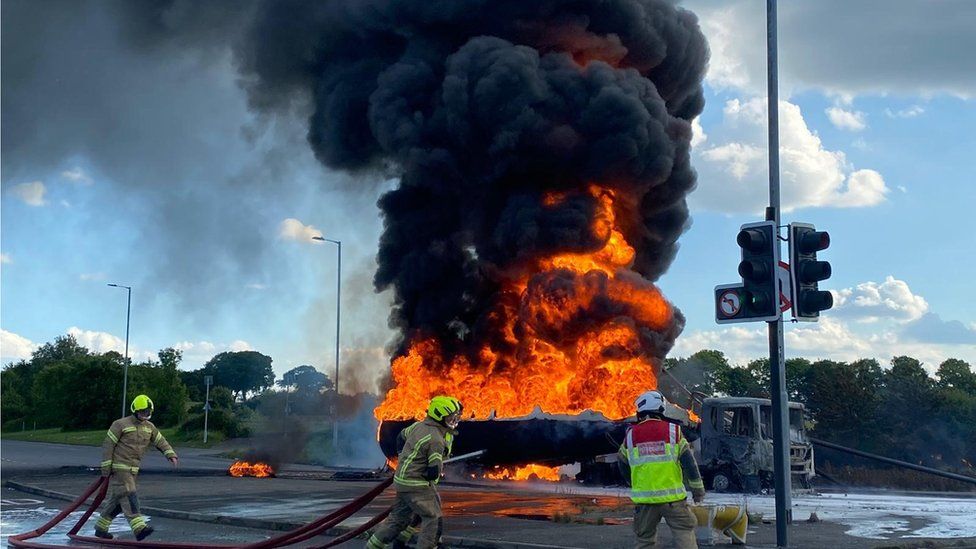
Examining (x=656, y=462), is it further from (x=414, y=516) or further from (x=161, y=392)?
(x=161, y=392)

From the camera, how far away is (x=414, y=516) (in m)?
8.63

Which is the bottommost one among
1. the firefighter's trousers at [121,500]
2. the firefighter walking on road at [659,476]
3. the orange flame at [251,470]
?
the orange flame at [251,470]

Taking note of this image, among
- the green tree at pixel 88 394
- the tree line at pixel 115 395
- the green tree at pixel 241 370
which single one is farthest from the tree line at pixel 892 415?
the green tree at pixel 241 370

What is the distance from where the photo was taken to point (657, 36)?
2661 centimetres

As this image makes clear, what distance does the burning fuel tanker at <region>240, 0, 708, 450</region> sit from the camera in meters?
23.1

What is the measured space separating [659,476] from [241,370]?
9411cm

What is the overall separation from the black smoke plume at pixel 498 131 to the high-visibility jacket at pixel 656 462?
51.7 feet

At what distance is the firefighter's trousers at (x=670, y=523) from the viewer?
744cm

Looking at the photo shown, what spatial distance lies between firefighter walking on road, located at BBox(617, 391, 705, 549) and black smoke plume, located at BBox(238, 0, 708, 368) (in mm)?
15740

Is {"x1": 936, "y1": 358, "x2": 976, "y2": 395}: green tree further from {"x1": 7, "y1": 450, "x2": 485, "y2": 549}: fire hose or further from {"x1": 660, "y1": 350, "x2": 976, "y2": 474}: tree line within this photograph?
{"x1": 7, "y1": 450, "x2": 485, "y2": 549}: fire hose

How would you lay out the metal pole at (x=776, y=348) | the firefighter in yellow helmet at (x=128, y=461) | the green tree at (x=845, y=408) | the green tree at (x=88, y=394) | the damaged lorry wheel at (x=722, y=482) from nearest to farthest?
the metal pole at (x=776, y=348), the firefighter in yellow helmet at (x=128, y=461), the damaged lorry wheel at (x=722, y=482), the green tree at (x=845, y=408), the green tree at (x=88, y=394)

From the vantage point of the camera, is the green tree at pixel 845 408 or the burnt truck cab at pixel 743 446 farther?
the green tree at pixel 845 408

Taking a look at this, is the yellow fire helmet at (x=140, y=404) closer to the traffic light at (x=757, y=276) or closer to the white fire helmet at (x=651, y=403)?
the white fire helmet at (x=651, y=403)

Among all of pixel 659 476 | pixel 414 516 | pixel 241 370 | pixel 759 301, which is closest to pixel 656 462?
pixel 659 476
